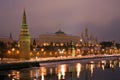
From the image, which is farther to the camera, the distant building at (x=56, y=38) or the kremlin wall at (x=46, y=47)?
the distant building at (x=56, y=38)

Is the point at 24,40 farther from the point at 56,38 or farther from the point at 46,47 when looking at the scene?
the point at 56,38

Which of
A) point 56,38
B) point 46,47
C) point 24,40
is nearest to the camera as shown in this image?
point 24,40

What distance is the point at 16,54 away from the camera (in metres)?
79.2

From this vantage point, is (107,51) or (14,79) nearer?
(14,79)

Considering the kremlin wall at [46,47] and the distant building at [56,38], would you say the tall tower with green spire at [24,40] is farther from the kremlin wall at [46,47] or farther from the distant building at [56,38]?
the distant building at [56,38]

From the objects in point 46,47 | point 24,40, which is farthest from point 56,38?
point 24,40

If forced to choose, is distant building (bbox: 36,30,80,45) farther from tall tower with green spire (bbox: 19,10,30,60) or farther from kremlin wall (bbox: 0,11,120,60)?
tall tower with green spire (bbox: 19,10,30,60)

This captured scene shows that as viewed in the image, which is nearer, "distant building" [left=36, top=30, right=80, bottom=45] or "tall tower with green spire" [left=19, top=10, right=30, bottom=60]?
"tall tower with green spire" [left=19, top=10, right=30, bottom=60]

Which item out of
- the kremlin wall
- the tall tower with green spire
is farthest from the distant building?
the tall tower with green spire

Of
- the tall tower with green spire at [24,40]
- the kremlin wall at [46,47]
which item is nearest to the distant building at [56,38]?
the kremlin wall at [46,47]

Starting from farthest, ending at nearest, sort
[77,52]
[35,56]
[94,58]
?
[77,52]
[94,58]
[35,56]

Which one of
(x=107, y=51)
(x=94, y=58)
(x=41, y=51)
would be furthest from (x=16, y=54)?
(x=107, y=51)

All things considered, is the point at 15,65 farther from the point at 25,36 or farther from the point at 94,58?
the point at 94,58

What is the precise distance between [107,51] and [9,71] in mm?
101427
